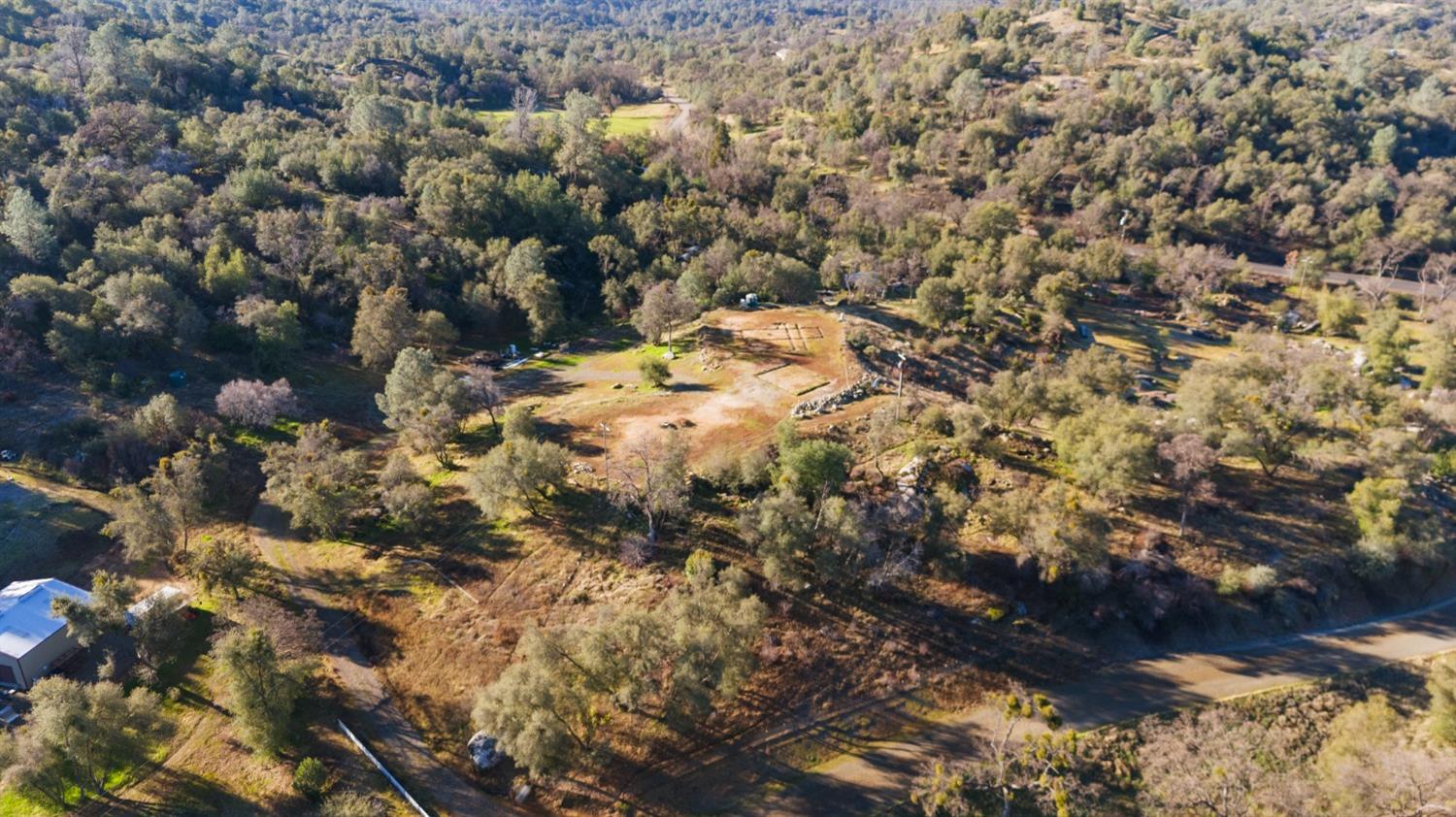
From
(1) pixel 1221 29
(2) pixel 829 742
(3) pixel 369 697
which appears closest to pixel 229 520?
(3) pixel 369 697

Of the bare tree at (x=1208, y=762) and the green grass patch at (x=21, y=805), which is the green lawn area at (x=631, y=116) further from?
the bare tree at (x=1208, y=762)

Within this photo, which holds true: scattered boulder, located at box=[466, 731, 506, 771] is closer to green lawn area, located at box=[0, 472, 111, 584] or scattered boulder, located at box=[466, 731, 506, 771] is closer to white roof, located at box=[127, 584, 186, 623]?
white roof, located at box=[127, 584, 186, 623]

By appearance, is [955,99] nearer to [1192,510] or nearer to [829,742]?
[1192,510]

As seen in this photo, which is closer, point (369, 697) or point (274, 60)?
point (369, 697)

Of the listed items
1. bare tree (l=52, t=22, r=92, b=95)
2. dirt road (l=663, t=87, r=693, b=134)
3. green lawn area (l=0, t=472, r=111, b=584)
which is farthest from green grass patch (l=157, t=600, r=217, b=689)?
dirt road (l=663, t=87, r=693, b=134)

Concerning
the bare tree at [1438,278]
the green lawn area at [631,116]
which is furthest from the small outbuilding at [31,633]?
the bare tree at [1438,278]
